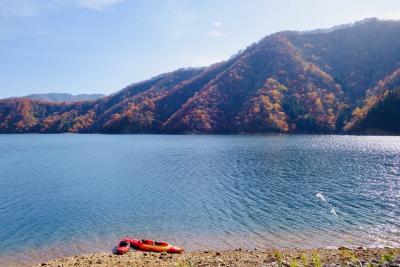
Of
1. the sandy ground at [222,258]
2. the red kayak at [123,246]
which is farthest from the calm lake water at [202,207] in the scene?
the sandy ground at [222,258]

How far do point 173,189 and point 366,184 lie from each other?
27219mm

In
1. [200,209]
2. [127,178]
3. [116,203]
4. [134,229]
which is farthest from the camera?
[127,178]

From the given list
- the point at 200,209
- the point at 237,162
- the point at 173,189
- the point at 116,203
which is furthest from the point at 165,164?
the point at 200,209

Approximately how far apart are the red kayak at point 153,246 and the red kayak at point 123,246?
0.39 metres

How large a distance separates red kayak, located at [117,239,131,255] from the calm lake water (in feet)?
5.61

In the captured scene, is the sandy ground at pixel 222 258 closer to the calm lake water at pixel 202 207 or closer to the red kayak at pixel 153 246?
the red kayak at pixel 153 246

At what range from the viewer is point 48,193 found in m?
48.2

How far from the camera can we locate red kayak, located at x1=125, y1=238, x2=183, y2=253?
24328 millimetres

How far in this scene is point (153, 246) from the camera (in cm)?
→ 2481

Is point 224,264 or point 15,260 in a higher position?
point 224,264

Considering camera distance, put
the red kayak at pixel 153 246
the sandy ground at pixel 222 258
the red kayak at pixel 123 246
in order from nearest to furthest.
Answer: the sandy ground at pixel 222 258 < the red kayak at pixel 123 246 < the red kayak at pixel 153 246

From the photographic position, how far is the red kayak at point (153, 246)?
24328mm

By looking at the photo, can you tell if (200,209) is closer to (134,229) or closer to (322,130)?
(134,229)

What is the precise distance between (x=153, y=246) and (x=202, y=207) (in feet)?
45.1
